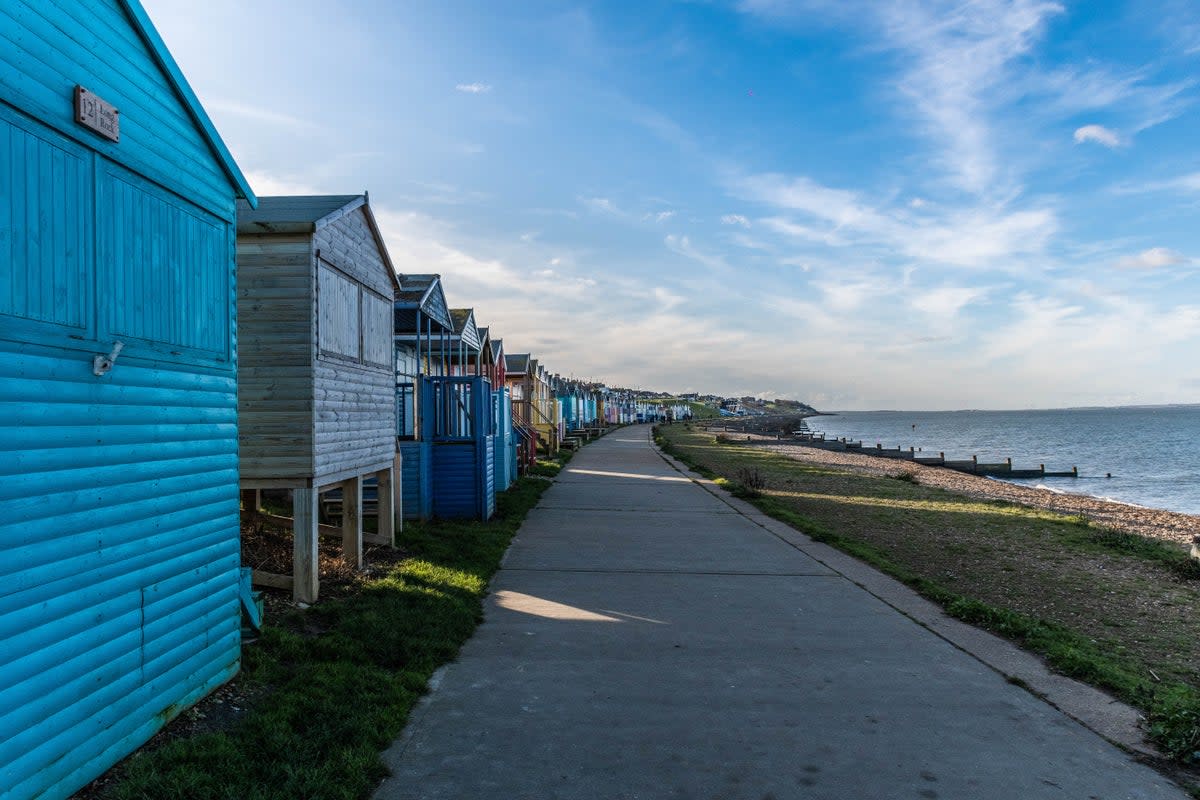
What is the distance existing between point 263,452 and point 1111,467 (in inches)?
2289

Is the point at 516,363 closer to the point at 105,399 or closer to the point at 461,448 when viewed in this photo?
the point at 461,448

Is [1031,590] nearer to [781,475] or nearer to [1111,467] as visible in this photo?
[781,475]

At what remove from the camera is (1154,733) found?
15.5ft

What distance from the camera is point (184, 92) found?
4914 mm

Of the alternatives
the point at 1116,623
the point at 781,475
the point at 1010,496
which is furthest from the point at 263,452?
the point at 1010,496

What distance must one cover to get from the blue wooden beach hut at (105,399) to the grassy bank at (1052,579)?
20.9 ft

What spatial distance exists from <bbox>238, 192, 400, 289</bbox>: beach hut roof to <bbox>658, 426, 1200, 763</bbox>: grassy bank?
822 centimetres

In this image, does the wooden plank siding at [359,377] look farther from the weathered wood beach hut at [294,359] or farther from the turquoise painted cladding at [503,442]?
the turquoise painted cladding at [503,442]

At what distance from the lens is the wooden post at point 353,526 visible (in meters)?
9.12

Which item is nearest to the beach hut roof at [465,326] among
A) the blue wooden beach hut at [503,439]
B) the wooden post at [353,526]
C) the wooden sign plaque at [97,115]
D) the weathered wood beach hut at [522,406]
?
the blue wooden beach hut at [503,439]

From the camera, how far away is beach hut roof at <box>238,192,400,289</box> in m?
7.64

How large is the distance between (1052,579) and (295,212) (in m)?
11.4

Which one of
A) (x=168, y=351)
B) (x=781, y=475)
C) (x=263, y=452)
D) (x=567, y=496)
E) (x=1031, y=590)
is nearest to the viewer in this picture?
(x=168, y=351)

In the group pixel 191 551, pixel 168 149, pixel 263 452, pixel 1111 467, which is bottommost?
pixel 1111 467
